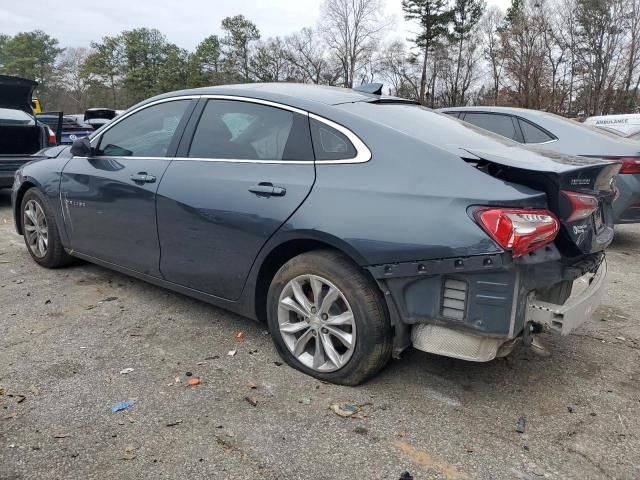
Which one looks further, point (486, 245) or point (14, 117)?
point (14, 117)

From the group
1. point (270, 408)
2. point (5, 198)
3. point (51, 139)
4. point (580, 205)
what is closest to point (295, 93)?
point (580, 205)

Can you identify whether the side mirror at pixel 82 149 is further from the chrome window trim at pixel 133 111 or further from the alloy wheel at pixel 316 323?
the alloy wheel at pixel 316 323

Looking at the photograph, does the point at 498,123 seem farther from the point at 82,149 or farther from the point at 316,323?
the point at 82,149

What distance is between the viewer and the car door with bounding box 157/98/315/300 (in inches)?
117

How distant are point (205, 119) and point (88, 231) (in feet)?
4.78

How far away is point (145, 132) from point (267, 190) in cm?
144

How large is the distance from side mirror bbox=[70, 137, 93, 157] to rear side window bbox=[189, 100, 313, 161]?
3.77 ft

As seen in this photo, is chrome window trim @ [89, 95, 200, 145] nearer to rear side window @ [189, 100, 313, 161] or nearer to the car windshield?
rear side window @ [189, 100, 313, 161]

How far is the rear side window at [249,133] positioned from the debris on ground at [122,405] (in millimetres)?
1493

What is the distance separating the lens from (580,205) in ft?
8.26

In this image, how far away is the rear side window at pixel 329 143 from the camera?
2.83 meters

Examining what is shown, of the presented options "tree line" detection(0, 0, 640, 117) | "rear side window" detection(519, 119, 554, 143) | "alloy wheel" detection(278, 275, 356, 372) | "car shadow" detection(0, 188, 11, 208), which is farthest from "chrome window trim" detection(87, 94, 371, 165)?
"tree line" detection(0, 0, 640, 117)

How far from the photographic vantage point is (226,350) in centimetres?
330

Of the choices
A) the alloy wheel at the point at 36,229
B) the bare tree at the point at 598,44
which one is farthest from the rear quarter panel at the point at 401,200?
the bare tree at the point at 598,44
